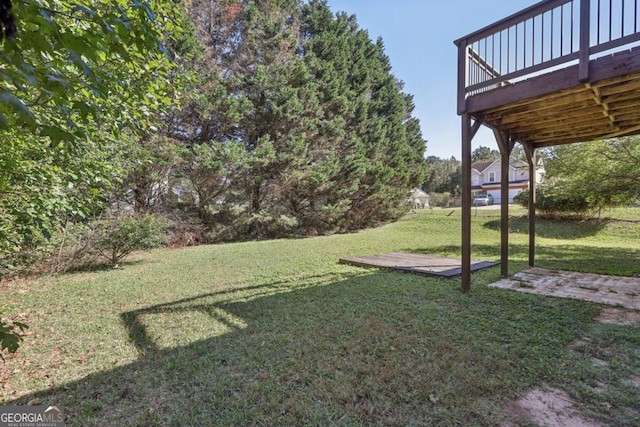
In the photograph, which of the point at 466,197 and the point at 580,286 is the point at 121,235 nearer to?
the point at 466,197

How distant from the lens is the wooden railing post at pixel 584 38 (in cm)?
332

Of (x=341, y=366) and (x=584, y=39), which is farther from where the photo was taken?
(x=584, y=39)

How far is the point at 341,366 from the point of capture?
2.53 metres

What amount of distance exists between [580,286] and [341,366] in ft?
14.7

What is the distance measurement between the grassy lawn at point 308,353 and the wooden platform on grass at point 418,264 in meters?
0.45

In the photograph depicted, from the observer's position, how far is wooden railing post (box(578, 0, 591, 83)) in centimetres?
332

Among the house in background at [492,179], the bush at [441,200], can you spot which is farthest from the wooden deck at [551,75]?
the house in background at [492,179]

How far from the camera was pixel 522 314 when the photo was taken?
360cm

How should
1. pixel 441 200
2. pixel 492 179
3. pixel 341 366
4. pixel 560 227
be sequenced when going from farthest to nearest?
pixel 492 179 → pixel 441 200 → pixel 560 227 → pixel 341 366

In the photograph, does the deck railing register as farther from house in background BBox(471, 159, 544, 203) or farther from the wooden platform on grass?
house in background BBox(471, 159, 544, 203)

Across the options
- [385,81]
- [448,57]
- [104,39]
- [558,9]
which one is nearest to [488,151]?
[385,81]

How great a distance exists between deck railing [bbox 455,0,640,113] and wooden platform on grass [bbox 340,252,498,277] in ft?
9.68

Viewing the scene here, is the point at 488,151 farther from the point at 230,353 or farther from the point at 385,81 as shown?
the point at 230,353
